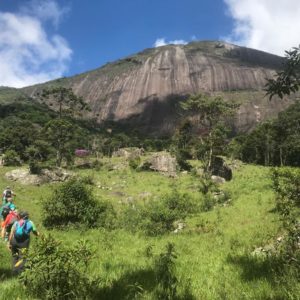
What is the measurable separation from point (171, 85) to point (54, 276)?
124 meters

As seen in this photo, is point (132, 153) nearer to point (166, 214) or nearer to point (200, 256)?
point (166, 214)

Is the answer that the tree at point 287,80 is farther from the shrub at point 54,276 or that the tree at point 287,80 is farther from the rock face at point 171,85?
the rock face at point 171,85

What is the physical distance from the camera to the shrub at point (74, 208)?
49.6 ft

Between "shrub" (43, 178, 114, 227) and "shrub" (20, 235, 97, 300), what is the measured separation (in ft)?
31.7

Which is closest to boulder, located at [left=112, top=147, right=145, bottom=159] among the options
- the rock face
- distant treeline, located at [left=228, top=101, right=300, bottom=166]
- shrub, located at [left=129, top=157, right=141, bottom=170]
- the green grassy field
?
shrub, located at [left=129, top=157, right=141, bottom=170]

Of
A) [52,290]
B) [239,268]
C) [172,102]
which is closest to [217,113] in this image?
[239,268]

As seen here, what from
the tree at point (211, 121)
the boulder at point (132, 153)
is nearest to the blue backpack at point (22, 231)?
the tree at point (211, 121)

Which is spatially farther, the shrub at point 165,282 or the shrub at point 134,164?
the shrub at point 134,164

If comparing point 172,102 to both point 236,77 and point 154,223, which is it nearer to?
point 236,77

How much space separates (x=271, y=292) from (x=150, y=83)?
4964 inches

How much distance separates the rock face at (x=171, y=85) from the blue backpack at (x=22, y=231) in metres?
102

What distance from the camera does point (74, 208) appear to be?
15477mm

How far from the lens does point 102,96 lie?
132250 mm

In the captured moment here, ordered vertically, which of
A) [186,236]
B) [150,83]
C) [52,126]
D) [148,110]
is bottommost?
[186,236]
